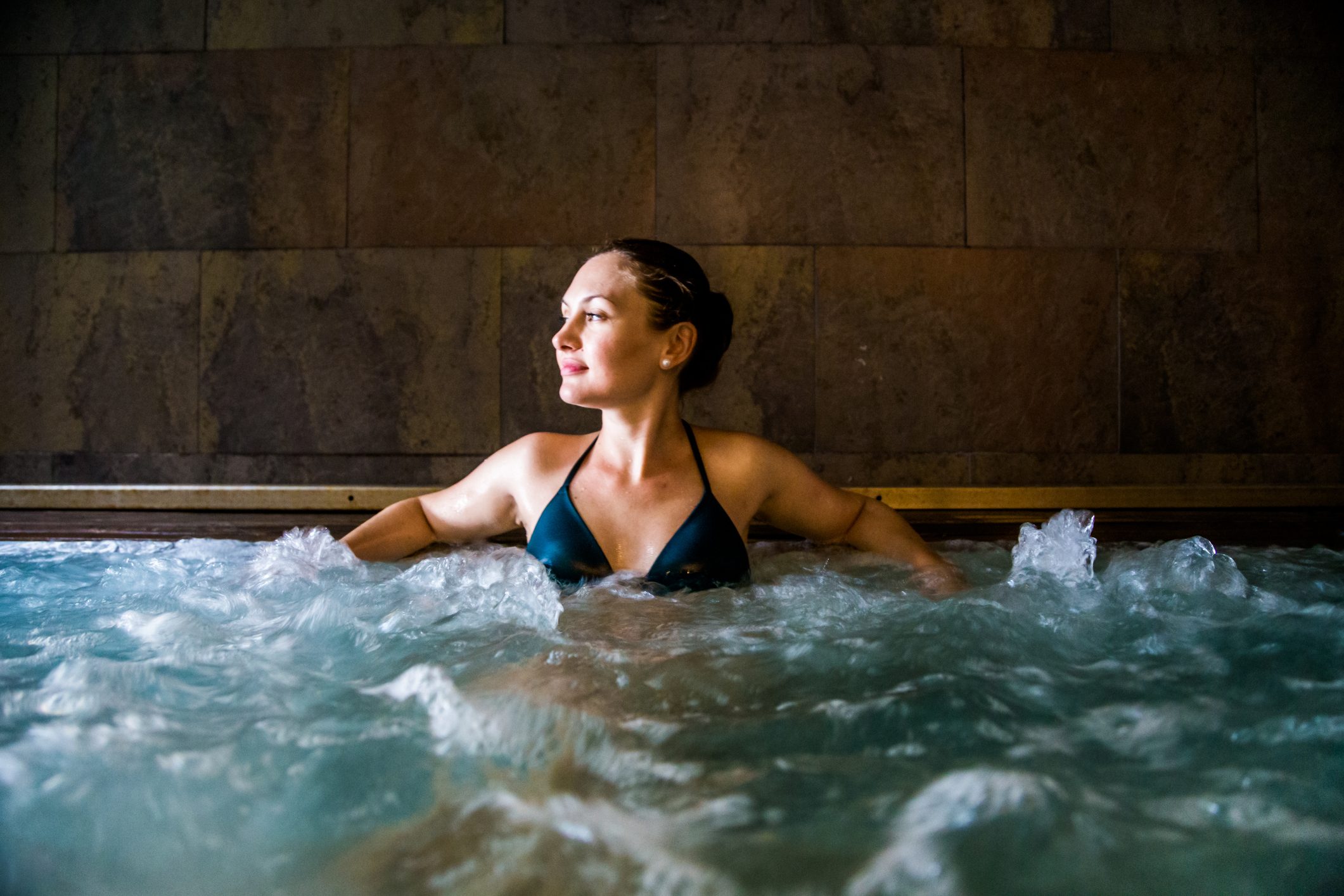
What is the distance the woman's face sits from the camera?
6.51 feet

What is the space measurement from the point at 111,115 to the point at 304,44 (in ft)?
3.78

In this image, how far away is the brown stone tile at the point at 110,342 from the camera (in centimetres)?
436

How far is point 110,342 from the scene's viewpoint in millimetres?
4371

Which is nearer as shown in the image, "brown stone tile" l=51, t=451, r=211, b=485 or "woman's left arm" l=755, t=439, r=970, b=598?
"woman's left arm" l=755, t=439, r=970, b=598

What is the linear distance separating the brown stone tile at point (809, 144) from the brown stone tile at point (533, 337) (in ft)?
2.04

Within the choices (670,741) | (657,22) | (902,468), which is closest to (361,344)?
(657,22)

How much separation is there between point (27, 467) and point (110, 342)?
857 mm

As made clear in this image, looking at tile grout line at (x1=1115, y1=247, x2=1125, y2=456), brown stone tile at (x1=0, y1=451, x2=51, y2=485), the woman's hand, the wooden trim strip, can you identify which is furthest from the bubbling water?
brown stone tile at (x1=0, y1=451, x2=51, y2=485)

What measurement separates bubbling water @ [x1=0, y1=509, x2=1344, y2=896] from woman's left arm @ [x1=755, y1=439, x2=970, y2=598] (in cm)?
23

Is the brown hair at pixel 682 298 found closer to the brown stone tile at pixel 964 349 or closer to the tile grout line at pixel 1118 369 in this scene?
the brown stone tile at pixel 964 349

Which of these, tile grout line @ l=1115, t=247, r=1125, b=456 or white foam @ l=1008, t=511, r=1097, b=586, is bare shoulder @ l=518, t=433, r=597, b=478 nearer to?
white foam @ l=1008, t=511, r=1097, b=586

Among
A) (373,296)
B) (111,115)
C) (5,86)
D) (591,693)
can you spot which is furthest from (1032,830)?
(5,86)

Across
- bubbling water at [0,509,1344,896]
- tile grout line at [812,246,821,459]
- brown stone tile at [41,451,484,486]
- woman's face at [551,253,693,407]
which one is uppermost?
tile grout line at [812,246,821,459]

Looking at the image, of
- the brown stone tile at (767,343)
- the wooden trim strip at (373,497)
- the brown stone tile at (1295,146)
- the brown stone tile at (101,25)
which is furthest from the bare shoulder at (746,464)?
the brown stone tile at (101,25)
